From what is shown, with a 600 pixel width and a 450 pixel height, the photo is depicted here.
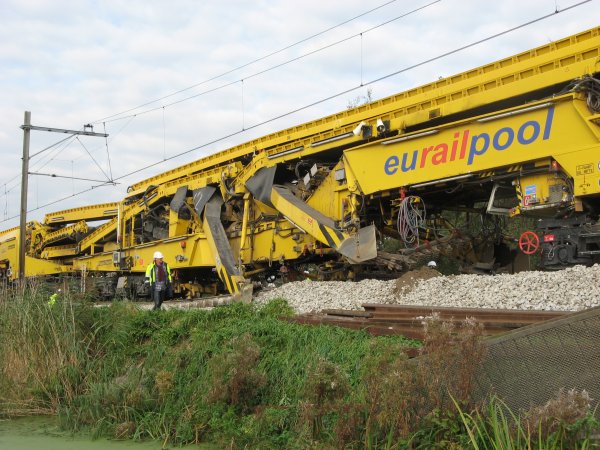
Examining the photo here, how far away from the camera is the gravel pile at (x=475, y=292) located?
6978mm

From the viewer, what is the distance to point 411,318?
6.76 m

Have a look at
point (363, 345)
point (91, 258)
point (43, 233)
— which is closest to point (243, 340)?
point (363, 345)

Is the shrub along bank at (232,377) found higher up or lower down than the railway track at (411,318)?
lower down

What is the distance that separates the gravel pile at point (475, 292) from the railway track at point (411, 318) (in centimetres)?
94

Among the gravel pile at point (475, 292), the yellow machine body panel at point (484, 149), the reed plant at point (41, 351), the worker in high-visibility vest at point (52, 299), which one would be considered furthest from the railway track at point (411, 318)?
the worker in high-visibility vest at point (52, 299)

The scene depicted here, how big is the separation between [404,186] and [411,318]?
458 centimetres

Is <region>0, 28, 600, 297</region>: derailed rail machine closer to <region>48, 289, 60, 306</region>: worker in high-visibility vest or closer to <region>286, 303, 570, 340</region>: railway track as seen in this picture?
<region>286, 303, 570, 340</region>: railway track

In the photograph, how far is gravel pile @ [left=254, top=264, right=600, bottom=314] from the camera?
22.9 feet

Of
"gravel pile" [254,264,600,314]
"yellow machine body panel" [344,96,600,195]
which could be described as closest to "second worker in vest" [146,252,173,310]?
"gravel pile" [254,264,600,314]

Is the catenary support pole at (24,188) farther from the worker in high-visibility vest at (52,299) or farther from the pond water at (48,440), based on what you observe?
the pond water at (48,440)

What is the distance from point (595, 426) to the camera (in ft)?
12.4

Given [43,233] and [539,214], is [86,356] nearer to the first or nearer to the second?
[539,214]

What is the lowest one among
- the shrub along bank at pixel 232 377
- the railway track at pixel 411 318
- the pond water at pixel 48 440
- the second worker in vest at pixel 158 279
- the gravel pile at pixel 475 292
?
the pond water at pixel 48 440

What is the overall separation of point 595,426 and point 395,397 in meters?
1.33
